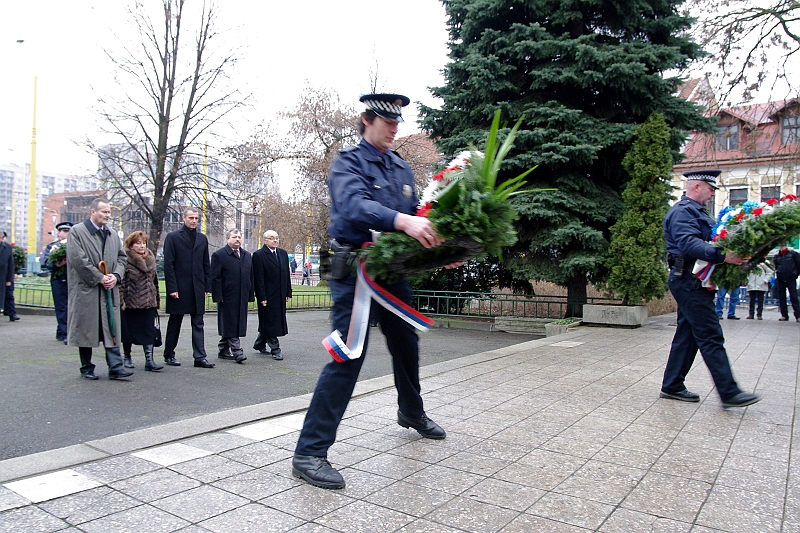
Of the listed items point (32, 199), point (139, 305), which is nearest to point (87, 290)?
point (139, 305)

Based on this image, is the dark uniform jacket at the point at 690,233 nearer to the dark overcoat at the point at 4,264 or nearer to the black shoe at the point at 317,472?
the black shoe at the point at 317,472

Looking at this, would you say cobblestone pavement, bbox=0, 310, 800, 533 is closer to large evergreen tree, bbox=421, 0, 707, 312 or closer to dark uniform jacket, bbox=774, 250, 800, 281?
large evergreen tree, bbox=421, 0, 707, 312

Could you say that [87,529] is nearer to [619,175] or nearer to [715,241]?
[715,241]

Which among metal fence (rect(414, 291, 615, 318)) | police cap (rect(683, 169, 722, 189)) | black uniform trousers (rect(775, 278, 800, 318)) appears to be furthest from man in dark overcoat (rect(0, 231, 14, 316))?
black uniform trousers (rect(775, 278, 800, 318))

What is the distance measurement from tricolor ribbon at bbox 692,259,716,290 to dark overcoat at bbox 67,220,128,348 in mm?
5786

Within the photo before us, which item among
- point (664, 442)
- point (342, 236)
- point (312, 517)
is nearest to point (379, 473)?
point (312, 517)

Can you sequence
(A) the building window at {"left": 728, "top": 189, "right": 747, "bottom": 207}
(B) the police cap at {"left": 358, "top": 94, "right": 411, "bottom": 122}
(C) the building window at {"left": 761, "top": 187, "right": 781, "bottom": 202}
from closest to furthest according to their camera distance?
(B) the police cap at {"left": 358, "top": 94, "right": 411, "bottom": 122}
(C) the building window at {"left": 761, "top": 187, "right": 781, "bottom": 202}
(A) the building window at {"left": 728, "top": 189, "right": 747, "bottom": 207}

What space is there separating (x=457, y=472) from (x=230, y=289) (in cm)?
576

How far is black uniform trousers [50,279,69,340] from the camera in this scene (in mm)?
10008

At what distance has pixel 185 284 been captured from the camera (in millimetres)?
7883

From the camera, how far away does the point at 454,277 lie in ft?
47.8

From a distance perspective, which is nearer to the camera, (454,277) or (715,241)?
(715,241)

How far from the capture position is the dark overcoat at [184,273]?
7777 millimetres

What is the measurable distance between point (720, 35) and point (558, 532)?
1588 cm
